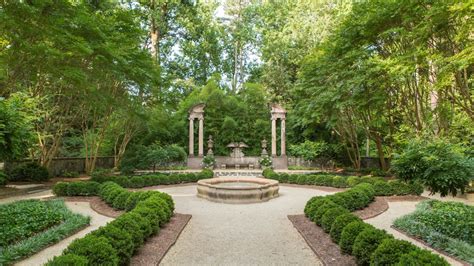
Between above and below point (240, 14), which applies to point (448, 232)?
below

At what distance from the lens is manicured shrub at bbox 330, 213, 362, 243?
19.4ft

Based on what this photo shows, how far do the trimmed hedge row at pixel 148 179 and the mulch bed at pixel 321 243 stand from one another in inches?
325

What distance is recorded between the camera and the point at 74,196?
1121 cm

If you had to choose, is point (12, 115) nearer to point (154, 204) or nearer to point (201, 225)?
point (154, 204)

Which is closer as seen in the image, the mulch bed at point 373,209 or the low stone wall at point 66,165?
the mulch bed at point 373,209

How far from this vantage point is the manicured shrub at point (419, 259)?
147 inches

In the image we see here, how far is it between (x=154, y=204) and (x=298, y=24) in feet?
75.6

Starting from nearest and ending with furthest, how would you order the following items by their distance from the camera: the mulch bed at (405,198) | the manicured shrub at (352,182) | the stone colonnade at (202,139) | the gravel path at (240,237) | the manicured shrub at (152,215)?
the gravel path at (240,237)
the manicured shrub at (152,215)
the mulch bed at (405,198)
the manicured shrub at (352,182)
the stone colonnade at (202,139)

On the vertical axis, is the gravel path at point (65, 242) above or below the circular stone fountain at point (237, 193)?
below

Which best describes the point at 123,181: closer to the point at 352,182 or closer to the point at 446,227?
the point at 352,182

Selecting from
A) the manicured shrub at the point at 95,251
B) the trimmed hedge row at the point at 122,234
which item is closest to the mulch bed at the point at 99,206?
the trimmed hedge row at the point at 122,234

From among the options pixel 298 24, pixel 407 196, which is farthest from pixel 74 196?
pixel 298 24

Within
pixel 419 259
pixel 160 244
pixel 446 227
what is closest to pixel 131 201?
pixel 160 244

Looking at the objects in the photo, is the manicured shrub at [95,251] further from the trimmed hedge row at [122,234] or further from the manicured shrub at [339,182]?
the manicured shrub at [339,182]
